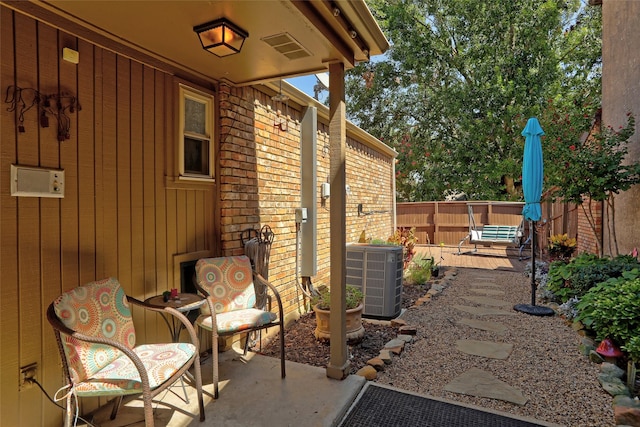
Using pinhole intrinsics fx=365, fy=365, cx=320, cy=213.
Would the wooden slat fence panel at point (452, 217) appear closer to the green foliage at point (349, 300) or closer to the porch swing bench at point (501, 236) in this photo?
the porch swing bench at point (501, 236)

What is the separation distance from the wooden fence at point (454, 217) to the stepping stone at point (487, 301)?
5.49m

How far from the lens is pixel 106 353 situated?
1.98m

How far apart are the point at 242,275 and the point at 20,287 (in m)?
1.45

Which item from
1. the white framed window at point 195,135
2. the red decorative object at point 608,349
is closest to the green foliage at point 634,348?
the red decorative object at point 608,349

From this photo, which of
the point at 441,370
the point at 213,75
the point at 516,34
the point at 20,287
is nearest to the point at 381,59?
the point at 516,34

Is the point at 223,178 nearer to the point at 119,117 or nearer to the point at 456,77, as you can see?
the point at 119,117

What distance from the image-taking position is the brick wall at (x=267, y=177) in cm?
328

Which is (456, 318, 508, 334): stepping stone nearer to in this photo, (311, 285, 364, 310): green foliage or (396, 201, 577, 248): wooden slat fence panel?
Answer: (311, 285, 364, 310): green foliage

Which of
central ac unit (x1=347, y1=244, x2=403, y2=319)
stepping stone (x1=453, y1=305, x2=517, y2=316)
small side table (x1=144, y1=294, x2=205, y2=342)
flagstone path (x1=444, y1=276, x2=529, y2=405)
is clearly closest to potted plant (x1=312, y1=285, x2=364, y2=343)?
central ac unit (x1=347, y1=244, x2=403, y2=319)

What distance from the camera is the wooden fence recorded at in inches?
422

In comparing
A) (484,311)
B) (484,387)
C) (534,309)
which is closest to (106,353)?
(484,387)

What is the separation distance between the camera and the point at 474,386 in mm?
2688

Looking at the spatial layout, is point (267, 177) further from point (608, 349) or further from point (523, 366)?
point (608, 349)

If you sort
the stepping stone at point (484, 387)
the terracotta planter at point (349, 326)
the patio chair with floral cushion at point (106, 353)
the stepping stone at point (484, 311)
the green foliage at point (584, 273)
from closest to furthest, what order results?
1. the patio chair with floral cushion at point (106, 353)
2. the stepping stone at point (484, 387)
3. the terracotta planter at point (349, 326)
4. the green foliage at point (584, 273)
5. the stepping stone at point (484, 311)
